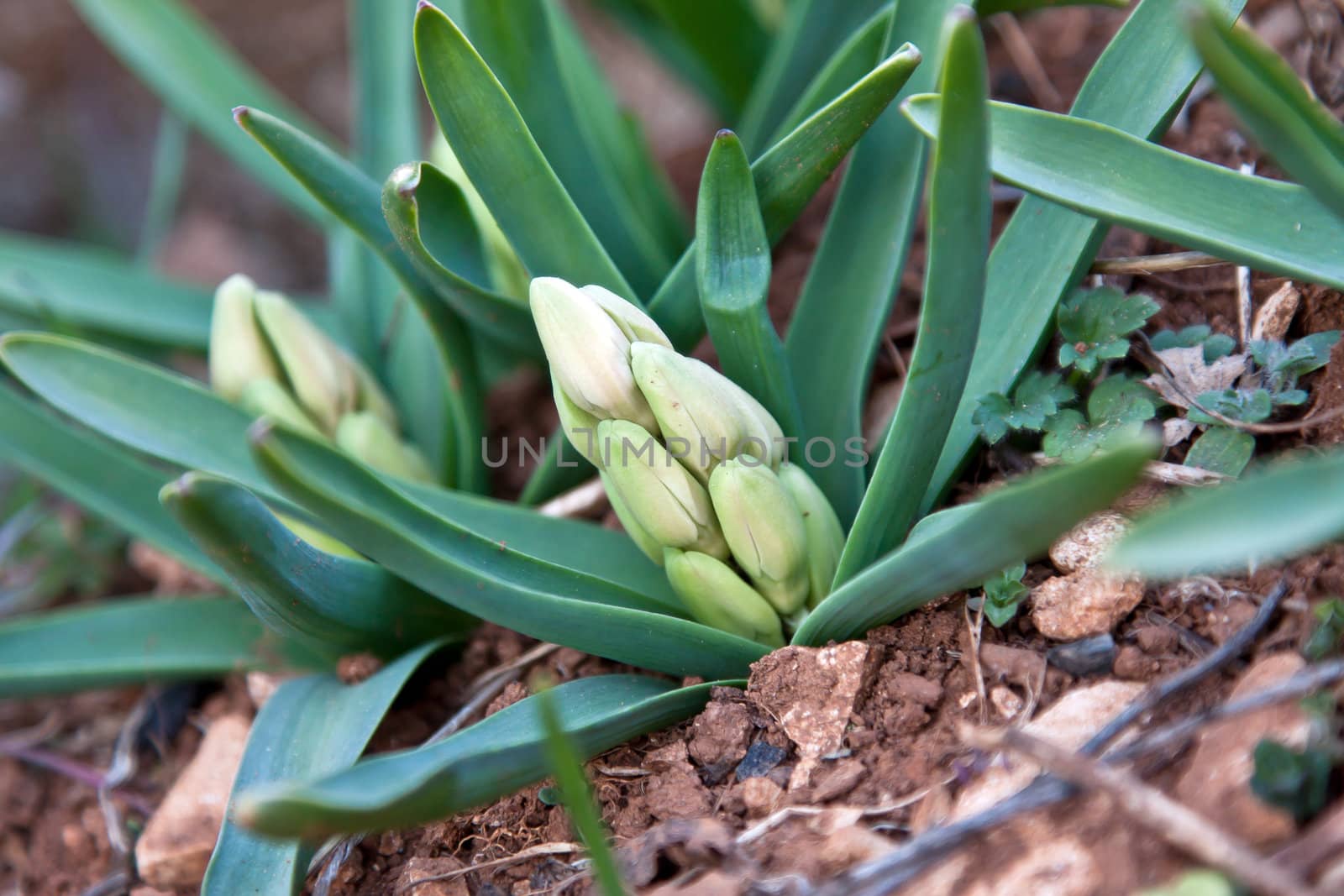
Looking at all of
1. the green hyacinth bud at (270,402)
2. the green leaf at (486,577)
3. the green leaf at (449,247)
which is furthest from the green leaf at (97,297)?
the green leaf at (486,577)

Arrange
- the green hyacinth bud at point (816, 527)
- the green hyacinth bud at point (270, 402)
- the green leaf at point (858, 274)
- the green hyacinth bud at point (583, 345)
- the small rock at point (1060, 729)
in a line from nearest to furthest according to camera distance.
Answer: the small rock at point (1060, 729) < the green hyacinth bud at point (583, 345) < the green hyacinth bud at point (816, 527) < the green leaf at point (858, 274) < the green hyacinth bud at point (270, 402)

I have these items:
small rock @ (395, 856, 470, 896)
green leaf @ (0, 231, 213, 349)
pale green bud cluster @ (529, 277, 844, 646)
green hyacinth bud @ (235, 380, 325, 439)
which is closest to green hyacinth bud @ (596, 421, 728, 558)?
pale green bud cluster @ (529, 277, 844, 646)

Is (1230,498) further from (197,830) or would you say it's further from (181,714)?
(181,714)

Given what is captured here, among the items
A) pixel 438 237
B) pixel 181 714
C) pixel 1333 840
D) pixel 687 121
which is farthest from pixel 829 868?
pixel 687 121

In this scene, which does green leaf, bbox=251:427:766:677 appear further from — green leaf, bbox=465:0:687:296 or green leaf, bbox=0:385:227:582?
green leaf, bbox=0:385:227:582

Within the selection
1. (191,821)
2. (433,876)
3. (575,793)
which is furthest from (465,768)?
(191,821)

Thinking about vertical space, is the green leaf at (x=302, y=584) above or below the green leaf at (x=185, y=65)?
below

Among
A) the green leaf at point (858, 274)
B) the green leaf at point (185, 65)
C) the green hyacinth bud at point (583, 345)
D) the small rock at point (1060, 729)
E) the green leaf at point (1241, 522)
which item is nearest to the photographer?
the green leaf at point (1241, 522)

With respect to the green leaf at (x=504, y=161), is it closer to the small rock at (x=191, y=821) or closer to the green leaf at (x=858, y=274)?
the green leaf at (x=858, y=274)
